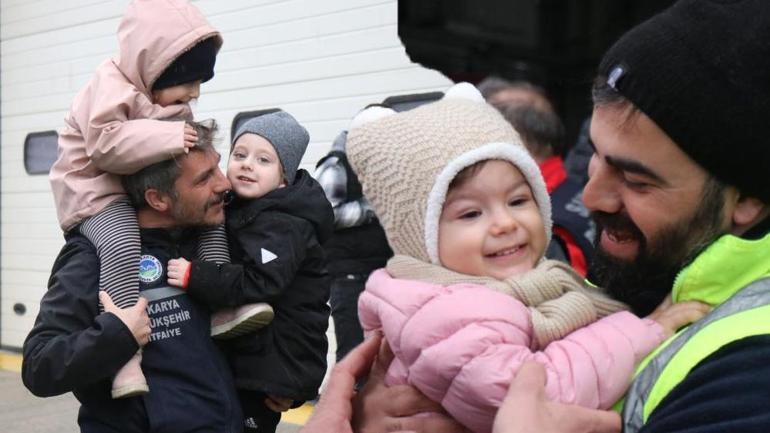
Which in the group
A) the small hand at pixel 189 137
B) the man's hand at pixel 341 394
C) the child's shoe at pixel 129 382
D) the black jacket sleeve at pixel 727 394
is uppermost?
the black jacket sleeve at pixel 727 394

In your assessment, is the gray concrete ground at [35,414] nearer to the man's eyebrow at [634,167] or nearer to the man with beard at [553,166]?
the man with beard at [553,166]

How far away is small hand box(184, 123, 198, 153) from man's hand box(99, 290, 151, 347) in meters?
0.50

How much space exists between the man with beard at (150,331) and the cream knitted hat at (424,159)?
80cm

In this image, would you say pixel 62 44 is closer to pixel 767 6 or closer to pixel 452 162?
pixel 452 162

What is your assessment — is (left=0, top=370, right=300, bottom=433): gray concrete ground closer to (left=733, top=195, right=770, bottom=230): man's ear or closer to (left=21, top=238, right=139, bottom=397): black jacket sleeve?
(left=21, top=238, right=139, bottom=397): black jacket sleeve

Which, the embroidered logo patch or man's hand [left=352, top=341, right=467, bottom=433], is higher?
man's hand [left=352, top=341, right=467, bottom=433]

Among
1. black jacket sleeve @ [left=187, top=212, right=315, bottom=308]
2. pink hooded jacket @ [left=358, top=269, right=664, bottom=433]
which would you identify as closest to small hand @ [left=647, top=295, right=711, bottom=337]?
pink hooded jacket @ [left=358, top=269, right=664, bottom=433]

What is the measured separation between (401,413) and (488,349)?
0.31 m

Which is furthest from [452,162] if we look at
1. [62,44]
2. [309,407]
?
[62,44]

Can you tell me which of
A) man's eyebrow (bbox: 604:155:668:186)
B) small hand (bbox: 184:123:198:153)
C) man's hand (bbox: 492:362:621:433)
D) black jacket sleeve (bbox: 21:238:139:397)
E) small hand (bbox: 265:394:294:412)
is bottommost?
small hand (bbox: 265:394:294:412)

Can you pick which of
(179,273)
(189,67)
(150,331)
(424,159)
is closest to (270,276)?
(179,273)

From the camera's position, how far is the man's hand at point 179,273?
2.52 metres

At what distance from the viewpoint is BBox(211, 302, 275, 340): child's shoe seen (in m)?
2.59

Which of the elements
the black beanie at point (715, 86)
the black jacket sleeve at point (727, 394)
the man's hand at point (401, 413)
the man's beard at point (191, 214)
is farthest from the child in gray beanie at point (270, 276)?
the black jacket sleeve at point (727, 394)
